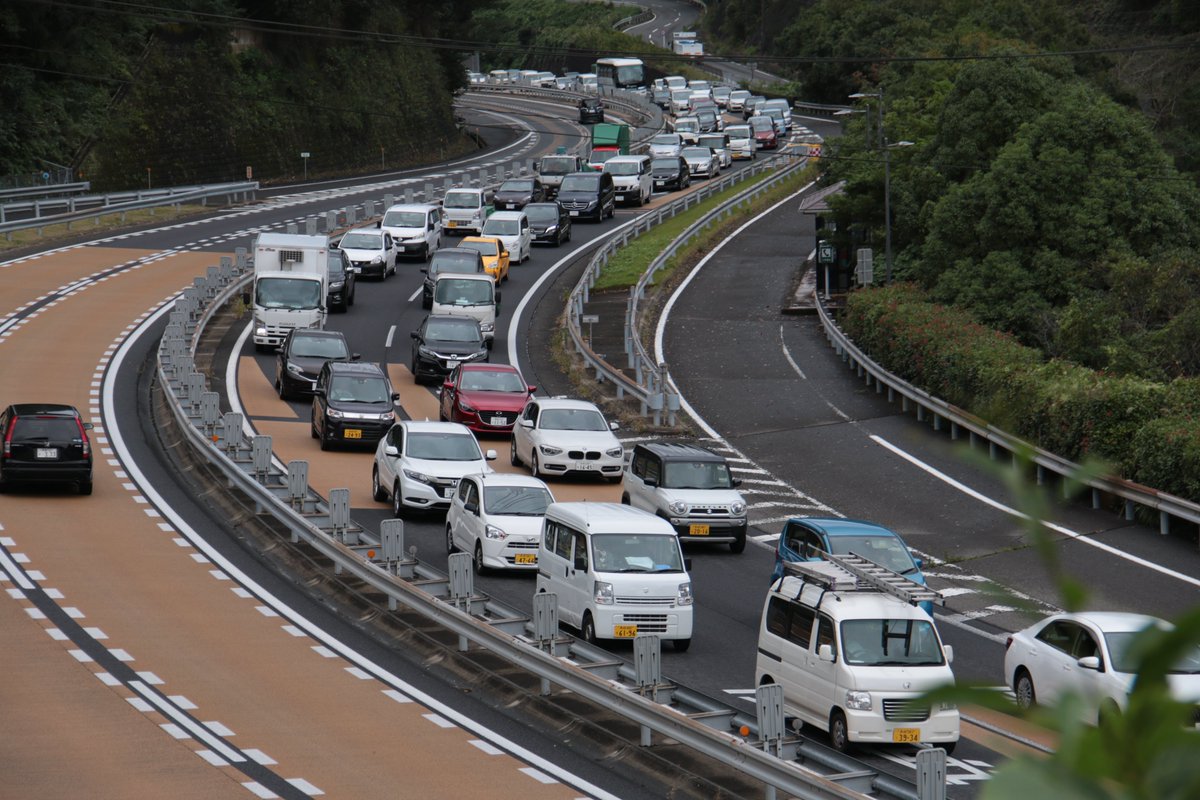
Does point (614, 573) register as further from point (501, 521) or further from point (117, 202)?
point (117, 202)

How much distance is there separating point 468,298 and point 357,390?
36.4 feet

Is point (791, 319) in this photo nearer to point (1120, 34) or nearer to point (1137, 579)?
point (1137, 579)

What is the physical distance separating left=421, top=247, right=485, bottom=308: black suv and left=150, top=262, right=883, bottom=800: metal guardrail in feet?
34.3

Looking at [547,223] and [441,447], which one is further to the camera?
[547,223]

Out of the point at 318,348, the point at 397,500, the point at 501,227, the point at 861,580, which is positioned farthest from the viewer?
the point at 501,227

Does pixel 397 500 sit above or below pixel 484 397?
below

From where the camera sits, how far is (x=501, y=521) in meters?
24.7

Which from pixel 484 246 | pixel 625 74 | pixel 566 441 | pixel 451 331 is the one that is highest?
pixel 625 74

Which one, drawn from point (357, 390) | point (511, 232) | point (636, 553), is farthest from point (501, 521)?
point (511, 232)

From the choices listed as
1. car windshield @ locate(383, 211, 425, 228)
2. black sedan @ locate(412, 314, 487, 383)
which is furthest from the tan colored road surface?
car windshield @ locate(383, 211, 425, 228)

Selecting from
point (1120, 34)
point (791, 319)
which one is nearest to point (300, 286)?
point (791, 319)

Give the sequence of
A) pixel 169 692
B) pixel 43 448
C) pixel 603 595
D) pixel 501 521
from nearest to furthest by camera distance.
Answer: pixel 169 692 → pixel 603 595 → pixel 501 521 → pixel 43 448

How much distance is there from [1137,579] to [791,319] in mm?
27139

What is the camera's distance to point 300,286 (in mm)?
43281
